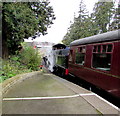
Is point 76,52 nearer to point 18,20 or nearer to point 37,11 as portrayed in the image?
point 18,20

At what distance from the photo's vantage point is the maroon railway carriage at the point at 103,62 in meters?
4.53

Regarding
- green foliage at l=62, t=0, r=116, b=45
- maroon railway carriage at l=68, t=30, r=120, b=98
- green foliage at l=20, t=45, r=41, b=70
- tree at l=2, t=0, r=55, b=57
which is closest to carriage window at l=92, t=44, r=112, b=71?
maroon railway carriage at l=68, t=30, r=120, b=98

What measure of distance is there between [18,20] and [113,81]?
9.69m

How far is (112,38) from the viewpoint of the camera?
484 cm

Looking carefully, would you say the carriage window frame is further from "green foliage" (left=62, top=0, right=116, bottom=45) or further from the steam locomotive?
"green foliage" (left=62, top=0, right=116, bottom=45)

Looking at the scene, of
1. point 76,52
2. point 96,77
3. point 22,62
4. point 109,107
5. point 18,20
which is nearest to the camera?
point 109,107

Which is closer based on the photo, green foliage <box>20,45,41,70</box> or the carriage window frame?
the carriage window frame

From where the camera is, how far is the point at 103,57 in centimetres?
548

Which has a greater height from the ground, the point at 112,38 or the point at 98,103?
the point at 112,38

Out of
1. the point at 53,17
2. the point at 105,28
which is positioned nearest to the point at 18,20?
the point at 53,17

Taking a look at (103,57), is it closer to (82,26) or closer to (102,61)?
(102,61)

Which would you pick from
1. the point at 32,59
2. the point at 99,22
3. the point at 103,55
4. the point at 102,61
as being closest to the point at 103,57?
the point at 103,55

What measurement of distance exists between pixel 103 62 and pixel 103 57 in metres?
0.25

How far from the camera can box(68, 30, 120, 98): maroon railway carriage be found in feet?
14.9
